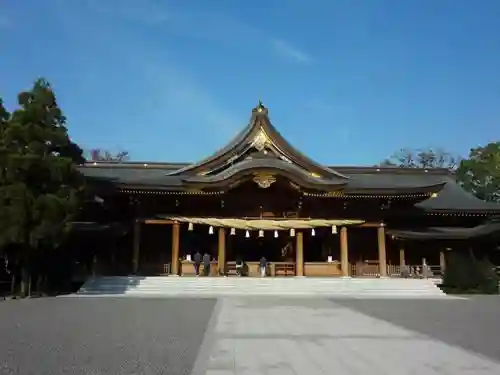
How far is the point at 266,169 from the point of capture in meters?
23.5

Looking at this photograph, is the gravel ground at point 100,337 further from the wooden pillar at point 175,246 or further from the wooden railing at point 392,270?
the wooden railing at point 392,270

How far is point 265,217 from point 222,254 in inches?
126

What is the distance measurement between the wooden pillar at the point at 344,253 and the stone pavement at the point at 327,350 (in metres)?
11.9

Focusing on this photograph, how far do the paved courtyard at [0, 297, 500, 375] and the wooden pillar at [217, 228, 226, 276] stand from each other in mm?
8165

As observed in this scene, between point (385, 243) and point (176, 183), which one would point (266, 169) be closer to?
point (176, 183)

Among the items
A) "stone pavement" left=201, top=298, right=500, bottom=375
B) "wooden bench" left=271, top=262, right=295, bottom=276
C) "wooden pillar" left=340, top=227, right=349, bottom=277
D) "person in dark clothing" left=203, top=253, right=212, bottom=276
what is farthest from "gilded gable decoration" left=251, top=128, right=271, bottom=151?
"stone pavement" left=201, top=298, right=500, bottom=375

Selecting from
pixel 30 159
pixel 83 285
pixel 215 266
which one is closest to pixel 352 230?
pixel 215 266

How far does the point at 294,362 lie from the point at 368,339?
99.6 inches

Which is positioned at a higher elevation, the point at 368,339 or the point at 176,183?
the point at 176,183

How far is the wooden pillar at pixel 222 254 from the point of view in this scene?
23258mm

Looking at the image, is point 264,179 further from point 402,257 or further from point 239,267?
point 402,257

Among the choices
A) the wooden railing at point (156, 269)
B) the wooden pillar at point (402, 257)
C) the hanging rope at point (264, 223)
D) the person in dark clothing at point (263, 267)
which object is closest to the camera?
the person in dark clothing at point (263, 267)

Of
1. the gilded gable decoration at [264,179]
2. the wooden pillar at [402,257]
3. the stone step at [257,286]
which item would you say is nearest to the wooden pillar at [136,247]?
the stone step at [257,286]

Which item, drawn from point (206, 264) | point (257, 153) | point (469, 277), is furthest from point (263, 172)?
point (469, 277)
